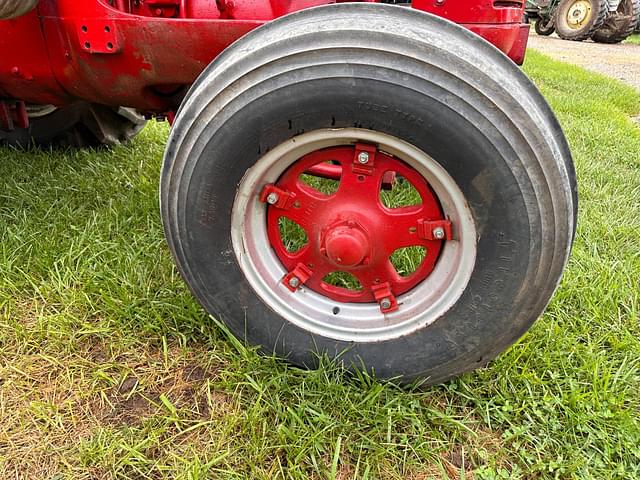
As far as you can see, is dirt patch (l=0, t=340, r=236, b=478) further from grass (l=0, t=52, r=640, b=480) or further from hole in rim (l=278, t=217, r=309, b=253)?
hole in rim (l=278, t=217, r=309, b=253)

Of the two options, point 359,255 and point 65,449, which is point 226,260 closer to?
point 359,255

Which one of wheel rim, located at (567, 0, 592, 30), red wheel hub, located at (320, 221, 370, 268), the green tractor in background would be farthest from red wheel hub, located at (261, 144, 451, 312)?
wheel rim, located at (567, 0, 592, 30)

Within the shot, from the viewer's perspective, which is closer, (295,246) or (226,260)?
(226,260)

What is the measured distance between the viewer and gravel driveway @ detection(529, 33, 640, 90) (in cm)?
876

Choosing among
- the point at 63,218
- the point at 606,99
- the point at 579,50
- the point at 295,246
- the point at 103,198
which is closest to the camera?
the point at 295,246

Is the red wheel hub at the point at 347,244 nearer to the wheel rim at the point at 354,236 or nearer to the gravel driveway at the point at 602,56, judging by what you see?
the wheel rim at the point at 354,236

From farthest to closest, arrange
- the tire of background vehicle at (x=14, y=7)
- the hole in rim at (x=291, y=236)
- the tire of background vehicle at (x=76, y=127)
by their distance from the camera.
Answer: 1. the tire of background vehicle at (x=76, y=127)
2. the hole in rim at (x=291, y=236)
3. the tire of background vehicle at (x=14, y=7)

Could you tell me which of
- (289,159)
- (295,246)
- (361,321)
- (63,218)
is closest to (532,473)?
(361,321)

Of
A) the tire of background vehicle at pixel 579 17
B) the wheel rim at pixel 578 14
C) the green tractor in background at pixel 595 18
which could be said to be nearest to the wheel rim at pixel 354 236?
the green tractor in background at pixel 595 18

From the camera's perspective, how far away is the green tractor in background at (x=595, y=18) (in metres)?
14.0

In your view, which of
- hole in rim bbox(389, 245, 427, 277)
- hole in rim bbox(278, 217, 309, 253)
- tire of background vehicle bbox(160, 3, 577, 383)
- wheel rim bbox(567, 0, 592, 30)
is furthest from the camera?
wheel rim bbox(567, 0, 592, 30)

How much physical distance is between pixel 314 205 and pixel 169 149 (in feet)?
1.45

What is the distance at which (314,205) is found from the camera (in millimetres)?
1567

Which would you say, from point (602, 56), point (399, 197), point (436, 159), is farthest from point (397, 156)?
point (602, 56)
